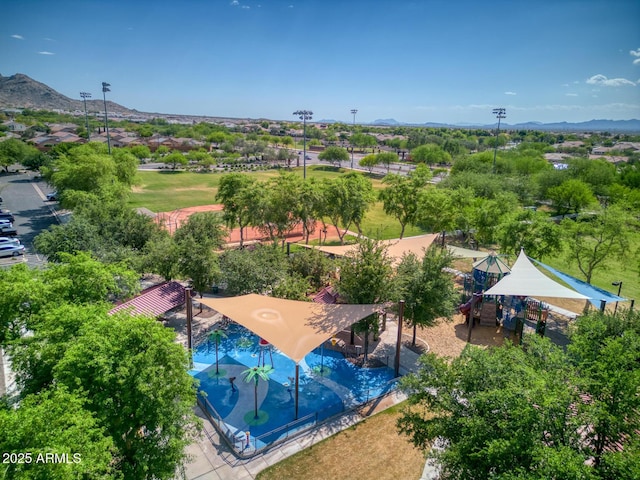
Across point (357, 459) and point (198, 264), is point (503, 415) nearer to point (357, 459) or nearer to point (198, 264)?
point (357, 459)

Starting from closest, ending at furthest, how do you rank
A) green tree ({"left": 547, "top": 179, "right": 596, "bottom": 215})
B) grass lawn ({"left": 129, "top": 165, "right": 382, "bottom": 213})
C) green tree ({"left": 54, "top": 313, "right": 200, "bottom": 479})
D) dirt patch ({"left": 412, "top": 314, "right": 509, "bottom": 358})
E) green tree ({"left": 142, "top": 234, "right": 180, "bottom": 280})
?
green tree ({"left": 54, "top": 313, "right": 200, "bottom": 479})
dirt patch ({"left": 412, "top": 314, "right": 509, "bottom": 358})
green tree ({"left": 142, "top": 234, "right": 180, "bottom": 280})
green tree ({"left": 547, "top": 179, "right": 596, "bottom": 215})
grass lawn ({"left": 129, "top": 165, "right": 382, "bottom": 213})

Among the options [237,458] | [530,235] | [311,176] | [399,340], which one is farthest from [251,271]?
[311,176]

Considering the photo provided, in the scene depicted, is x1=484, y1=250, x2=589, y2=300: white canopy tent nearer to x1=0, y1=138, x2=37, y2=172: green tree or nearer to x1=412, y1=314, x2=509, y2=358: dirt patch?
x1=412, y1=314, x2=509, y2=358: dirt patch

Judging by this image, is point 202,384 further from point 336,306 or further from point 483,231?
point 483,231

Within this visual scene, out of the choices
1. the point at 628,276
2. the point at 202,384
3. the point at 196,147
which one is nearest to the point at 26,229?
the point at 202,384

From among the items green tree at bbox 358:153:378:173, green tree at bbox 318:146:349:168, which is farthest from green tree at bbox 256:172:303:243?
green tree at bbox 318:146:349:168

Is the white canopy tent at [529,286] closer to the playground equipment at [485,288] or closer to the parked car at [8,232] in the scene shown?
the playground equipment at [485,288]
